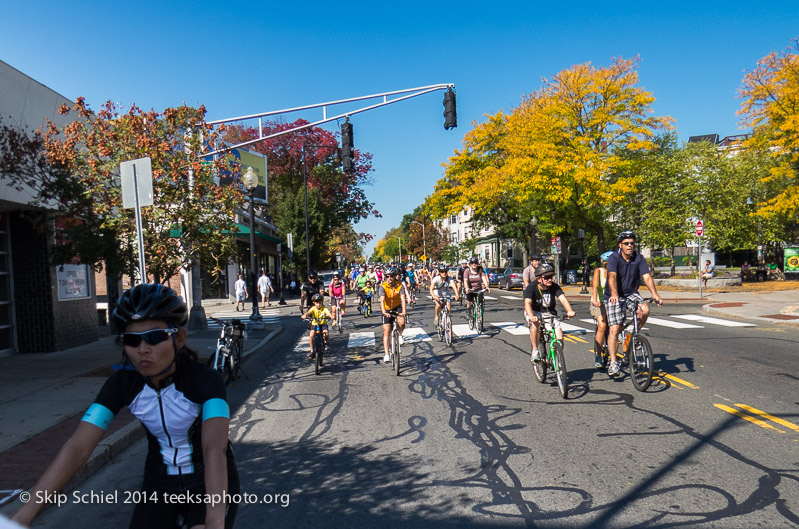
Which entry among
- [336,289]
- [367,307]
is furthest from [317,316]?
[367,307]

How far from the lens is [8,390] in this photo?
27.1ft

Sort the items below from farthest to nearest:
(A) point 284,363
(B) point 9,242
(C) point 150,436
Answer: (B) point 9,242 → (A) point 284,363 → (C) point 150,436

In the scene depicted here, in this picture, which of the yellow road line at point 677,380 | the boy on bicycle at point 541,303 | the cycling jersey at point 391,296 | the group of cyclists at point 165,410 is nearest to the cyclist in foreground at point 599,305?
the boy on bicycle at point 541,303

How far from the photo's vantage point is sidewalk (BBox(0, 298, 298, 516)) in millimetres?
4887

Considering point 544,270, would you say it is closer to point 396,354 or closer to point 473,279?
point 396,354

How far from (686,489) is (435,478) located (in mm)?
1804

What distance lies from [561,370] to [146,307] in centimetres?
568

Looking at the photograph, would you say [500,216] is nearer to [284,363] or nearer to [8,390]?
[284,363]

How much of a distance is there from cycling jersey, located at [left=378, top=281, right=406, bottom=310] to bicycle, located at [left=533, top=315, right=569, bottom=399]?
2.67m

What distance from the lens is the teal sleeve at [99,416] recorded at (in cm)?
222

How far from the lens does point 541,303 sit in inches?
307

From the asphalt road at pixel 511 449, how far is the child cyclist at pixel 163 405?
1.68m

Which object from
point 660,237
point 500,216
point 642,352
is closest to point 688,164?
point 660,237

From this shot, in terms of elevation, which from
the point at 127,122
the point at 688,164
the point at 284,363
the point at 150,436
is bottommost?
the point at 284,363
